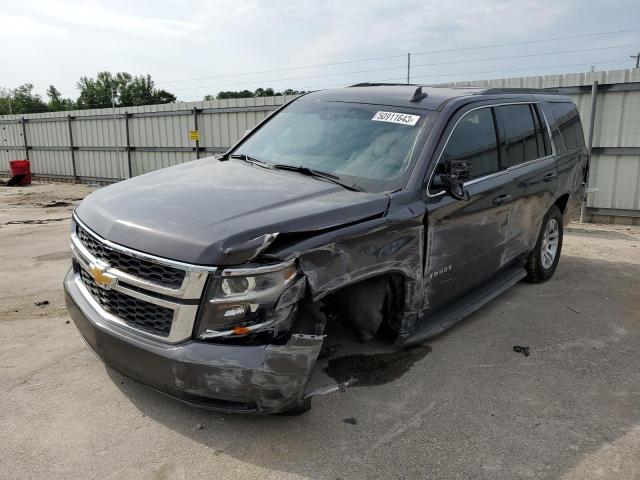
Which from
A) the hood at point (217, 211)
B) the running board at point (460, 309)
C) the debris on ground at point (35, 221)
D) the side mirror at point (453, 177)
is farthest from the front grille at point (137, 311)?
the debris on ground at point (35, 221)

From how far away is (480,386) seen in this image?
3.45 metres

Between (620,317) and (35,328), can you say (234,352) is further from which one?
(620,317)

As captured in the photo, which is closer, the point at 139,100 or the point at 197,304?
the point at 197,304

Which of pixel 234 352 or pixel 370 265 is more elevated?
pixel 370 265

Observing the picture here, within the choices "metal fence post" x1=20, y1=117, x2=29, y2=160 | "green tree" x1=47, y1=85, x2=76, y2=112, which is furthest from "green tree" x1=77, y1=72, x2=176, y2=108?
"metal fence post" x1=20, y1=117, x2=29, y2=160

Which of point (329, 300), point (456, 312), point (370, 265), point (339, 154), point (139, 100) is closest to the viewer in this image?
point (370, 265)

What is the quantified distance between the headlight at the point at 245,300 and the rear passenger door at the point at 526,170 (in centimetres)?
268

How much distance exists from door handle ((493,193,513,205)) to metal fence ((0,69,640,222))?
6.53 meters

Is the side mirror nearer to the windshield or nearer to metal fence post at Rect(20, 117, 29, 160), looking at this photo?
the windshield

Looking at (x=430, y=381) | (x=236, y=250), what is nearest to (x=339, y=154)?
(x=236, y=250)

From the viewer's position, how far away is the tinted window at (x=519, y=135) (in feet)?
14.7

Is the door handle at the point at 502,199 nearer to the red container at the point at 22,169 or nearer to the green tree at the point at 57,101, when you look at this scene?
the red container at the point at 22,169

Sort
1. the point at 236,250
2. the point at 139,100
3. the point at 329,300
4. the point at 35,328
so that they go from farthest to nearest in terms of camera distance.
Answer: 1. the point at 139,100
2. the point at 35,328
3. the point at 329,300
4. the point at 236,250

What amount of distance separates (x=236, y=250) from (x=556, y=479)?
1.97 meters
